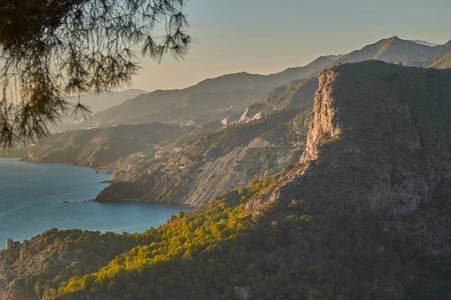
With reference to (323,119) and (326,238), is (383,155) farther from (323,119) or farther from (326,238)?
(326,238)

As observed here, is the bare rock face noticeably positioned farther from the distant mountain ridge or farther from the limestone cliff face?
the distant mountain ridge

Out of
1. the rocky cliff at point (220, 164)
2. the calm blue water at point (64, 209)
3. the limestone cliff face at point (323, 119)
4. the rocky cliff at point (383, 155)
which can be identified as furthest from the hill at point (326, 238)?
the rocky cliff at point (220, 164)

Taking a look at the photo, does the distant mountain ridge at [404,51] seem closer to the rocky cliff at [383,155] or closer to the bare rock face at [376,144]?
the bare rock face at [376,144]

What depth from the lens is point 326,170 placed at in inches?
1592

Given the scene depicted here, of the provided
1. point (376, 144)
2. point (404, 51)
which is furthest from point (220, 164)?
point (404, 51)

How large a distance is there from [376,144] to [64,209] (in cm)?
7951

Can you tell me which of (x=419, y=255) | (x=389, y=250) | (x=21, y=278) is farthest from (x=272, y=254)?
(x=21, y=278)

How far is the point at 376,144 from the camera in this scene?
41875 mm

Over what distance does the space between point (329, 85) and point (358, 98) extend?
4476mm

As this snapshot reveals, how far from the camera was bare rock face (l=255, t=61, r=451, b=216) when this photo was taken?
1483 inches

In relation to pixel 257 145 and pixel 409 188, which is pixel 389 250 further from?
pixel 257 145

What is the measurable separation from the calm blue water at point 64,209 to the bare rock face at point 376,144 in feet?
152

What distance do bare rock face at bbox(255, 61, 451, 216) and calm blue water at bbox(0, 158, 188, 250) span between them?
46279 mm

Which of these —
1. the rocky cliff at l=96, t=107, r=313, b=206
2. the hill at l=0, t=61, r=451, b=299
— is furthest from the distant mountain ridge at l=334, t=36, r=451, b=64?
the hill at l=0, t=61, r=451, b=299
